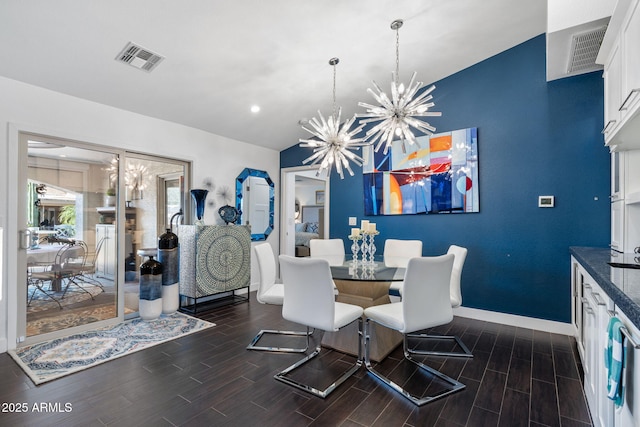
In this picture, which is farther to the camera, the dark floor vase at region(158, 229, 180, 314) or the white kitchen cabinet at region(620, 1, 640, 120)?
the dark floor vase at region(158, 229, 180, 314)

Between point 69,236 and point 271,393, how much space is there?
108 inches

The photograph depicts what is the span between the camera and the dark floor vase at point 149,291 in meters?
3.63

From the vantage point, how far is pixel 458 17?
289 centimetres

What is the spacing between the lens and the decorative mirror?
16.2 ft

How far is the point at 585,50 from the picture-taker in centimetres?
264

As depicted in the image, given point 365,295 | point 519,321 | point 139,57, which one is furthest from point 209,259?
point 519,321

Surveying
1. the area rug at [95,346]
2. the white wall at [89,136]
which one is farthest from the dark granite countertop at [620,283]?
the area rug at [95,346]

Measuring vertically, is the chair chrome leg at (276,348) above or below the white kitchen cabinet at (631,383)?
below

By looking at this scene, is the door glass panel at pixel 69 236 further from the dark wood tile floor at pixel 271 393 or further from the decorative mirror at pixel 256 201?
the decorative mirror at pixel 256 201

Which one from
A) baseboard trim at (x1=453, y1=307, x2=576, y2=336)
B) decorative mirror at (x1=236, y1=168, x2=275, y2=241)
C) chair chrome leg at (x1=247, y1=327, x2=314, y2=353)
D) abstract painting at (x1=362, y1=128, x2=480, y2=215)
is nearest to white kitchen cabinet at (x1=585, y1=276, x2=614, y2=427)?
baseboard trim at (x1=453, y1=307, x2=576, y2=336)

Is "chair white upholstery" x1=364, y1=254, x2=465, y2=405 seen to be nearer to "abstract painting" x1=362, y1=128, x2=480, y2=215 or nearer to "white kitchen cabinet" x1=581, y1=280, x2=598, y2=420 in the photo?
"white kitchen cabinet" x1=581, y1=280, x2=598, y2=420

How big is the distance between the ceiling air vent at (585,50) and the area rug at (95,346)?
433cm

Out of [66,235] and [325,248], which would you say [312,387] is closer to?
[325,248]

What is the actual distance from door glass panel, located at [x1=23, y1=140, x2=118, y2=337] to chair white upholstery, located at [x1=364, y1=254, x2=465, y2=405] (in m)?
3.13
